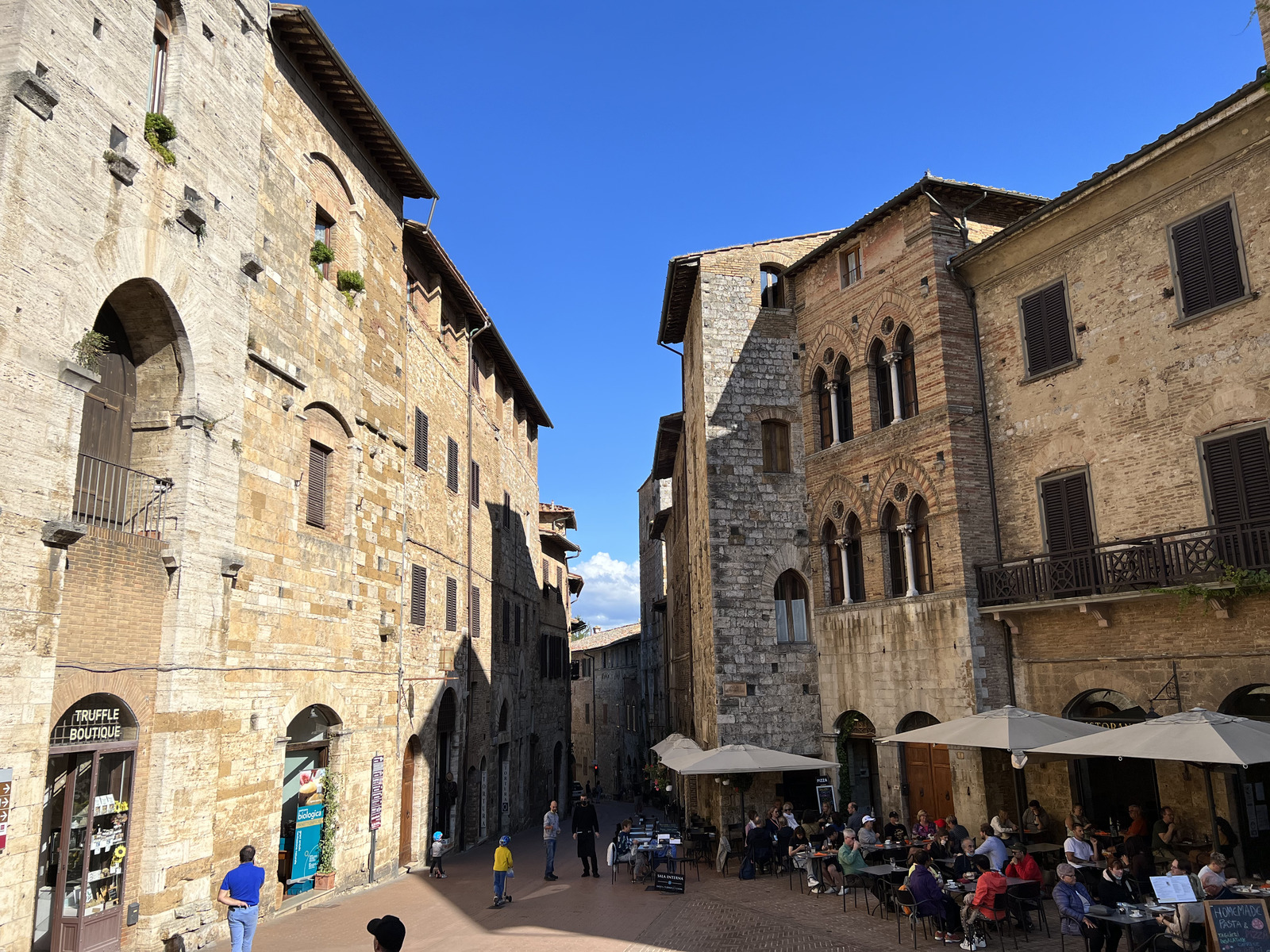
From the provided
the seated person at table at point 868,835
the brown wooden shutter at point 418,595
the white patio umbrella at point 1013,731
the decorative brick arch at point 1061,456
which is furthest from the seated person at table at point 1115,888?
the brown wooden shutter at point 418,595

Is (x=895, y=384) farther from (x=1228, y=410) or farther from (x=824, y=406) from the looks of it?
(x=1228, y=410)

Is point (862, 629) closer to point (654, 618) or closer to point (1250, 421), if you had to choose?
point (1250, 421)

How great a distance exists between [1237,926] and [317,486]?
14.3m

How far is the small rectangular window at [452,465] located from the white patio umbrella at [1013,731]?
1376 cm

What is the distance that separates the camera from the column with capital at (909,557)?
61.5 ft

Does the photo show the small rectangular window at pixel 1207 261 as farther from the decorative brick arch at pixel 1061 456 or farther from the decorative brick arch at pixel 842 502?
the decorative brick arch at pixel 842 502

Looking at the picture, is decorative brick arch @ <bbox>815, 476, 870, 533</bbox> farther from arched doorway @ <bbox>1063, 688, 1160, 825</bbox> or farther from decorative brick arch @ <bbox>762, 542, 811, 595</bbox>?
arched doorway @ <bbox>1063, 688, 1160, 825</bbox>

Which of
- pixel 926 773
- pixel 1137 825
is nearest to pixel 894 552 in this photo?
pixel 926 773

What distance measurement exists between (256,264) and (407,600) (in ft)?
27.6

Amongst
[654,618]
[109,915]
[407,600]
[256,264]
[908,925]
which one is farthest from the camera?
[654,618]

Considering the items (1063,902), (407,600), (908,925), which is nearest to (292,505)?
(407,600)

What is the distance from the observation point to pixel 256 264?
45.3 ft


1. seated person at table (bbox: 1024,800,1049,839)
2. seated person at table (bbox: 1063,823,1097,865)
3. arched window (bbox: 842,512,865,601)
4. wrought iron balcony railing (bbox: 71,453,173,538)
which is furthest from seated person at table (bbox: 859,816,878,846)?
wrought iron balcony railing (bbox: 71,453,173,538)

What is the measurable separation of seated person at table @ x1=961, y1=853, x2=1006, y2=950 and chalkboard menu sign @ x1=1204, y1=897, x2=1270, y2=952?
230 centimetres
